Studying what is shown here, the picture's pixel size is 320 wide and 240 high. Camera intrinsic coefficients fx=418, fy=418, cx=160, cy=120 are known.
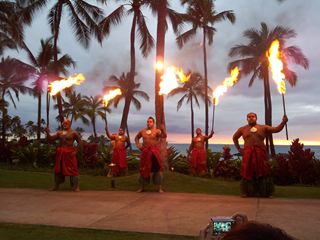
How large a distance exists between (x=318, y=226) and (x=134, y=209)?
294 centimetres

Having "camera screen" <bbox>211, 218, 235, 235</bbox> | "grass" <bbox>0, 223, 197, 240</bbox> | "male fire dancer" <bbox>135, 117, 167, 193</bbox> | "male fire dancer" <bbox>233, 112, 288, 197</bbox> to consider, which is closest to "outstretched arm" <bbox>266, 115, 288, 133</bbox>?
"male fire dancer" <bbox>233, 112, 288, 197</bbox>

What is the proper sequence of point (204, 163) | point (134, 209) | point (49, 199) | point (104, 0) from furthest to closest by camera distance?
1. point (104, 0)
2. point (204, 163)
3. point (49, 199)
4. point (134, 209)

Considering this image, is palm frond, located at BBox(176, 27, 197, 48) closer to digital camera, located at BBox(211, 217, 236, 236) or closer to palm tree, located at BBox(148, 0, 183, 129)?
palm tree, located at BBox(148, 0, 183, 129)

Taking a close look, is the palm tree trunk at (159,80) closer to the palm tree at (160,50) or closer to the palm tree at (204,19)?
the palm tree at (160,50)

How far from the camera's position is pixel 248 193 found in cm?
874

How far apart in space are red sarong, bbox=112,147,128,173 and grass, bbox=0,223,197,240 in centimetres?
881

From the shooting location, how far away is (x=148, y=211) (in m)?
6.92

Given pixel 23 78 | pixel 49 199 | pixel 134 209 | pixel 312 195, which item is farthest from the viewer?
pixel 23 78

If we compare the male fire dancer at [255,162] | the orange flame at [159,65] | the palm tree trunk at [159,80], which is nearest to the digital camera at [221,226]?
the male fire dancer at [255,162]

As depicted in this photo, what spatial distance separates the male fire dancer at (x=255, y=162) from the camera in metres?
8.66

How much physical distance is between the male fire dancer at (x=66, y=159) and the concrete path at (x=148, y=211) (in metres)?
0.60

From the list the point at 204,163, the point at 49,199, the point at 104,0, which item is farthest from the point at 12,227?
the point at 104,0

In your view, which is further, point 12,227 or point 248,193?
point 248,193

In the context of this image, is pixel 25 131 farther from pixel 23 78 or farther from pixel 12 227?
pixel 12 227
